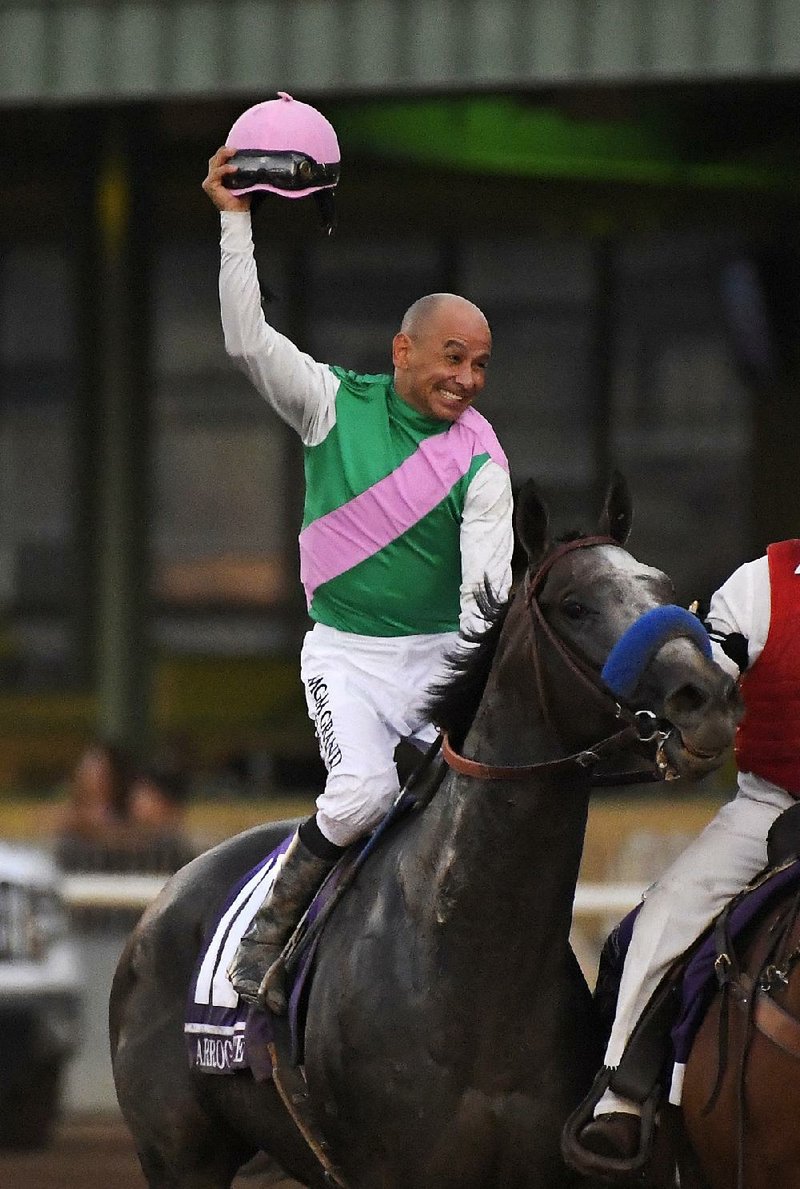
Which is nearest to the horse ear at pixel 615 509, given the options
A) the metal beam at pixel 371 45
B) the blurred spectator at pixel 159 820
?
the metal beam at pixel 371 45

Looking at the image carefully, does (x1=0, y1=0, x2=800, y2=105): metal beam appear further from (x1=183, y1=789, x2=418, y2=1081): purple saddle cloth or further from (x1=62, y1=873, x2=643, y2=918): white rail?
(x1=183, y1=789, x2=418, y2=1081): purple saddle cloth

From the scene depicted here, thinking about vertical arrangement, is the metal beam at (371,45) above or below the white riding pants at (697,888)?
above

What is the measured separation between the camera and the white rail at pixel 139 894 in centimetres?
973

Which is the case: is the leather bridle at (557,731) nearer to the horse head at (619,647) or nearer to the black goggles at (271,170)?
the horse head at (619,647)

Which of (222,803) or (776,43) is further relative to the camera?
(222,803)

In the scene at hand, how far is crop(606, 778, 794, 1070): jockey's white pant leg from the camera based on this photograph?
4.99 m

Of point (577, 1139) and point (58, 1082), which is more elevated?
point (577, 1139)

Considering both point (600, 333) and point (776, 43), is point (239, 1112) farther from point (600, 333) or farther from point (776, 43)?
point (600, 333)

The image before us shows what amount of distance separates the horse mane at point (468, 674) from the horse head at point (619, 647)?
0.35 ft

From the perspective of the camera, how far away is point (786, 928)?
15.8 ft

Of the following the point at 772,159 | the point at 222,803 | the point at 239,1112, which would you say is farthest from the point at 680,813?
the point at 239,1112

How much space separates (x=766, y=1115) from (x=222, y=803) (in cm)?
841

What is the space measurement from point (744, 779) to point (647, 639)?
792 mm

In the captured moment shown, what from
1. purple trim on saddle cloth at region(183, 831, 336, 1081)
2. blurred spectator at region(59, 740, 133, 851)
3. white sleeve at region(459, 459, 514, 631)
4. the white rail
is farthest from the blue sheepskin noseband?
blurred spectator at region(59, 740, 133, 851)
